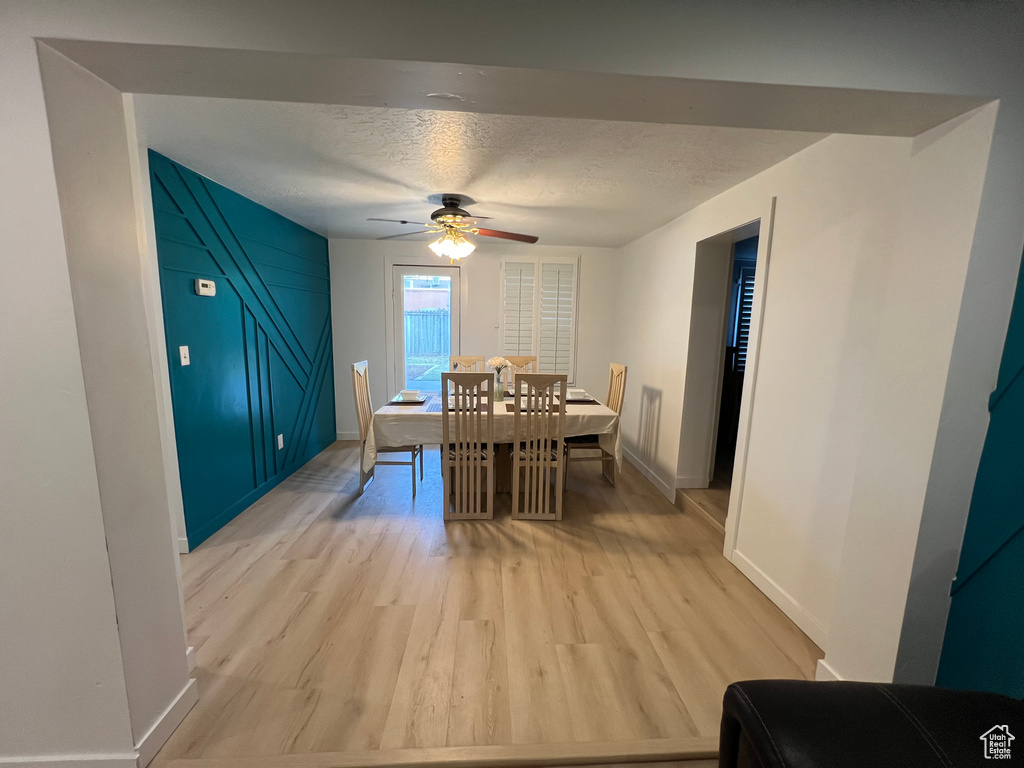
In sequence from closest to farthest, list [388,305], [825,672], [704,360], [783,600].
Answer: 1. [825,672]
2. [783,600]
3. [704,360]
4. [388,305]

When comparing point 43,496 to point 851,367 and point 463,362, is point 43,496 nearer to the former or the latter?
point 851,367

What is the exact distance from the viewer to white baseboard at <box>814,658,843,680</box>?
4.67 ft

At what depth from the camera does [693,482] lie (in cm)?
311

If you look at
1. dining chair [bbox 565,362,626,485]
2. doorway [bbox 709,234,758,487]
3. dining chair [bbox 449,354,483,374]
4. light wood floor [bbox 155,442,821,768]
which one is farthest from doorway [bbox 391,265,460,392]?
doorway [bbox 709,234,758,487]

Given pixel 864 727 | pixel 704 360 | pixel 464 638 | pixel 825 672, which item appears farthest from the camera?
pixel 704 360

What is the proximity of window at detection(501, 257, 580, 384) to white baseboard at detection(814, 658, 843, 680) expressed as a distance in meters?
3.25

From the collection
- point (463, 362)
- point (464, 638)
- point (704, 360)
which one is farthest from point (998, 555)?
point (463, 362)

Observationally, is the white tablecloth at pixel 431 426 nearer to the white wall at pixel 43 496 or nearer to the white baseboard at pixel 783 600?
the white baseboard at pixel 783 600

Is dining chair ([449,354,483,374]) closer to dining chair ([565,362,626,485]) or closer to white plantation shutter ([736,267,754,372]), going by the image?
dining chair ([565,362,626,485])

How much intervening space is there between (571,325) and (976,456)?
11.7ft

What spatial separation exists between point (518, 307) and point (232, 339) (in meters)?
2.71

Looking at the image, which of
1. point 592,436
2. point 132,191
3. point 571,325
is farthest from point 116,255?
point 571,325

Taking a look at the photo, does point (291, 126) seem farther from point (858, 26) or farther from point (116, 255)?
point (858, 26)

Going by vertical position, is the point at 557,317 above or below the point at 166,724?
above
